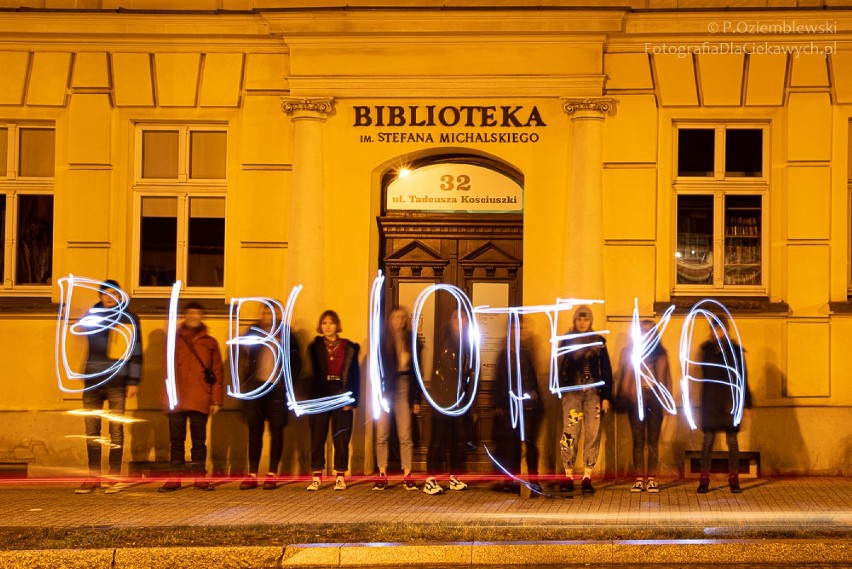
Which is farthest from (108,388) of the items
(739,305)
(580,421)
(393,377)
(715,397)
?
(739,305)

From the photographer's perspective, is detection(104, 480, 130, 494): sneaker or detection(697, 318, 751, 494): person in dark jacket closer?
detection(697, 318, 751, 494): person in dark jacket

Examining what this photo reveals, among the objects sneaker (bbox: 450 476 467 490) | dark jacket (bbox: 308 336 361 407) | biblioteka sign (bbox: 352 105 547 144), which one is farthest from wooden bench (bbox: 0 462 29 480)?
biblioteka sign (bbox: 352 105 547 144)

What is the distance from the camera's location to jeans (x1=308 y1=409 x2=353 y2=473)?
12.0 metres

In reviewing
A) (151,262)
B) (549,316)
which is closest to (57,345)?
(151,262)

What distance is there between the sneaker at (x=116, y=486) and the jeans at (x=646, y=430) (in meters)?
5.15

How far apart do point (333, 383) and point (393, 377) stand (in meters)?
0.61

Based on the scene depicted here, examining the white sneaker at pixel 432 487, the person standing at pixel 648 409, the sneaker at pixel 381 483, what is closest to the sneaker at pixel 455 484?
the white sneaker at pixel 432 487

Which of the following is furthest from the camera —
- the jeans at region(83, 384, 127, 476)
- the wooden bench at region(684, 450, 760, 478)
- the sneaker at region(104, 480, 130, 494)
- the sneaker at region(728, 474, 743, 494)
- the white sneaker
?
the wooden bench at region(684, 450, 760, 478)

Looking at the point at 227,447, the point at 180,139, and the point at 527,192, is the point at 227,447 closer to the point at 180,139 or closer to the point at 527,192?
the point at 180,139

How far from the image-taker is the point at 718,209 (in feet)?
42.0

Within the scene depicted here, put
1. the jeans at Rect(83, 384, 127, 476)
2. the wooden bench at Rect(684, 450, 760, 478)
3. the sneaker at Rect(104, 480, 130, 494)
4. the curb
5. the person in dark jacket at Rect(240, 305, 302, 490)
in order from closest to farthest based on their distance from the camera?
the curb < the sneaker at Rect(104, 480, 130, 494) < the jeans at Rect(83, 384, 127, 476) < the person in dark jacket at Rect(240, 305, 302, 490) < the wooden bench at Rect(684, 450, 760, 478)

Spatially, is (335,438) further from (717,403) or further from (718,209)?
(718,209)

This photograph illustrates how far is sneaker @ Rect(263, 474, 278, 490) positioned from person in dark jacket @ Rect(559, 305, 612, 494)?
288cm

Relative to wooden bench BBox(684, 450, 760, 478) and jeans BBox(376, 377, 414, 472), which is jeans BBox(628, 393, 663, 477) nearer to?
wooden bench BBox(684, 450, 760, 478)
